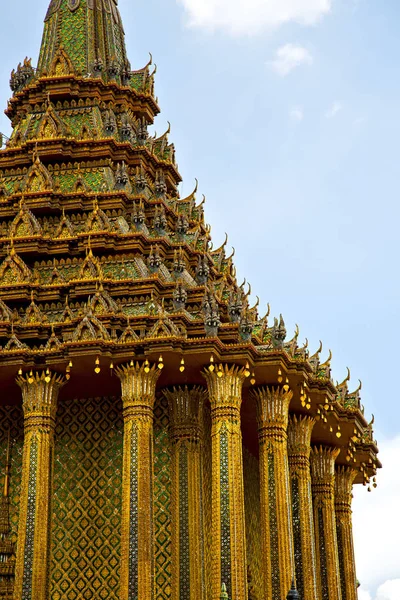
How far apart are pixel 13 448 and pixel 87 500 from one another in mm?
2839

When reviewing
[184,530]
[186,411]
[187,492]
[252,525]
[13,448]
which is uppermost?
[186,411]

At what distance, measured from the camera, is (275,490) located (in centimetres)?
3519

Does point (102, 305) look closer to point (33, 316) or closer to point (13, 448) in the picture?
point (33, 316)

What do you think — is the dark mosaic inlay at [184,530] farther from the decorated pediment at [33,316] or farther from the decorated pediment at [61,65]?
the decorated pediment at [61,65]

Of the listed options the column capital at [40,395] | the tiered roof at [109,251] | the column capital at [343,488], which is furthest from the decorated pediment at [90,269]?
the column capital at [343,488]

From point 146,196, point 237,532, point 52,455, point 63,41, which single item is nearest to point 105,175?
point 146,196

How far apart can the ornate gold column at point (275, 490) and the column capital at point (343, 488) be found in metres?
8.91

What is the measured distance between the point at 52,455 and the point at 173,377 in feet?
13.2

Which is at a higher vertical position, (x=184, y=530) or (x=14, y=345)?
(x=14, y=345)

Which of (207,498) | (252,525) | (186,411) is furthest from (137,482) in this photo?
(252,525)

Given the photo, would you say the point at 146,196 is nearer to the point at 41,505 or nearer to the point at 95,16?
the point at 95,16

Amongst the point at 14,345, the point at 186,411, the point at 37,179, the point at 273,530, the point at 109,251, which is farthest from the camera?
the point at 37,179

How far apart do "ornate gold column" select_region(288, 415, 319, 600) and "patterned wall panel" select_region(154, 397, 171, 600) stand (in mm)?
Result: 4629

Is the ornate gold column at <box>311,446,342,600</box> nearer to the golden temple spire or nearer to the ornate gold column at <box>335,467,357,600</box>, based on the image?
the ornate gold column at <box>335,467,357,600</box>
